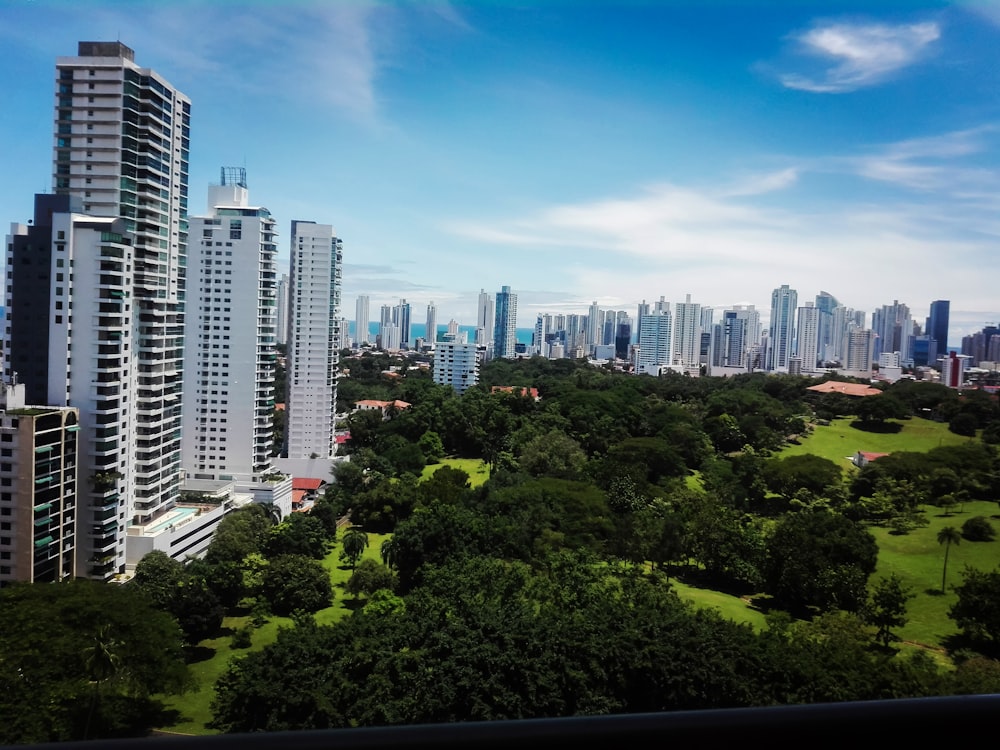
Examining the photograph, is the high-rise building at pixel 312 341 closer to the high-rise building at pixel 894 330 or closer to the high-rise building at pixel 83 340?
the high-rise building at pixel 83 340

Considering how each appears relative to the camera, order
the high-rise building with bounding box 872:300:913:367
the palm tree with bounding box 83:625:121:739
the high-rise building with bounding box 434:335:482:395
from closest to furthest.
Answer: the palm tree with bounding box 83:625:121:739
the high-rise building with bounding box 872:300:913:367
the high-rise building with bounding box 434:335:482:395

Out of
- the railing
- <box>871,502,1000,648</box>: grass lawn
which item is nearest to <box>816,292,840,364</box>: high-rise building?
<box>871,502,1000,648</box>: grass lawn

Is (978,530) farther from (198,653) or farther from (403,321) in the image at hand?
(403,321)

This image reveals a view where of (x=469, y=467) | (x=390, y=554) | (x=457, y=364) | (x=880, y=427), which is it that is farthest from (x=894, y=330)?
(x=457, y=364)

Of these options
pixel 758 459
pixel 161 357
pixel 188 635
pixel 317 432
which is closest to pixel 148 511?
pixel 161 357

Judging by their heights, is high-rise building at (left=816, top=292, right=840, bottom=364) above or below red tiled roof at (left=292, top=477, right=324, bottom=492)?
above

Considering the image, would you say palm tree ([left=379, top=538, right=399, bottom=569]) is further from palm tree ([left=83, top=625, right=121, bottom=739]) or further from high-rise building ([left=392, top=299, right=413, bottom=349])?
high-rise building ([left=392, top=299, right=413, bottom=349])
